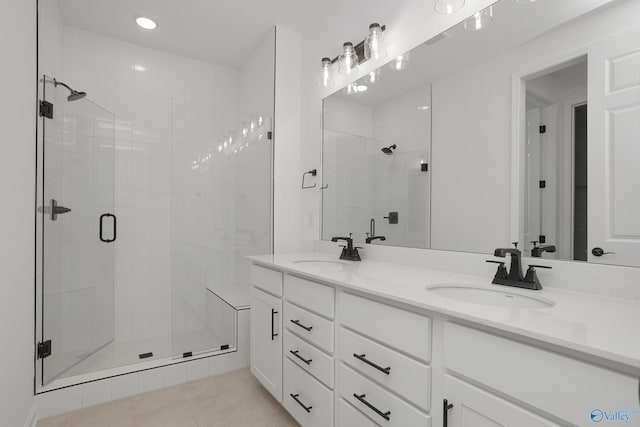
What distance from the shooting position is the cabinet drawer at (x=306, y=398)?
139 centimetres

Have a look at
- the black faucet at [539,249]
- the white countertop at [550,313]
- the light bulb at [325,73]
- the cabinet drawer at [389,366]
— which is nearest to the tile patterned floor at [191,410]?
the cabinet drawer at [389,366]

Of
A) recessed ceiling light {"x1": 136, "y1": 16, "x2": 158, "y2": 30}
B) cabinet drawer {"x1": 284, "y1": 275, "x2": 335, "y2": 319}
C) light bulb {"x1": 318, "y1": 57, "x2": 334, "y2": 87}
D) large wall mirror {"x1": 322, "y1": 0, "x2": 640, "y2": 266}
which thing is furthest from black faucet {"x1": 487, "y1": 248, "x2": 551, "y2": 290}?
recessed ceiling light {"x1": 136, "y1": 16, "x2": 158, "y2": 30}

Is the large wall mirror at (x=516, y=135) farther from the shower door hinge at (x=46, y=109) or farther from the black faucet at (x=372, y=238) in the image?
the shower door hinge at (x=46, y=109)

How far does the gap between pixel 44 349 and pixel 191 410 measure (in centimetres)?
96

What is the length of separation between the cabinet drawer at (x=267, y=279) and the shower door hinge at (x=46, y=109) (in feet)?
5.14

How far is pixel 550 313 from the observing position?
0.85 meters

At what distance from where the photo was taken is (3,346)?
1305mm

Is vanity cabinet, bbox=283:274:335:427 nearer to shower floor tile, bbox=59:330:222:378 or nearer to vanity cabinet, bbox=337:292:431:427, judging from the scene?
vanity cabinet, bbox=337:292:431:427

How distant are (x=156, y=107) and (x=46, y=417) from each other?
2484mm

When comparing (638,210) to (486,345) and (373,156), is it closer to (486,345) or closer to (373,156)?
(486,345)

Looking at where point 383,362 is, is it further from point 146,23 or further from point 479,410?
point 146,23

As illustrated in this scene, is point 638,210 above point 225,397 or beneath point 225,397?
above

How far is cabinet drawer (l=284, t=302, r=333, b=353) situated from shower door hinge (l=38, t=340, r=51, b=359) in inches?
58.2

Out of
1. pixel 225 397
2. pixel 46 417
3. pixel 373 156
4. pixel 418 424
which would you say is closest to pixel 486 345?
pixel 418 424
